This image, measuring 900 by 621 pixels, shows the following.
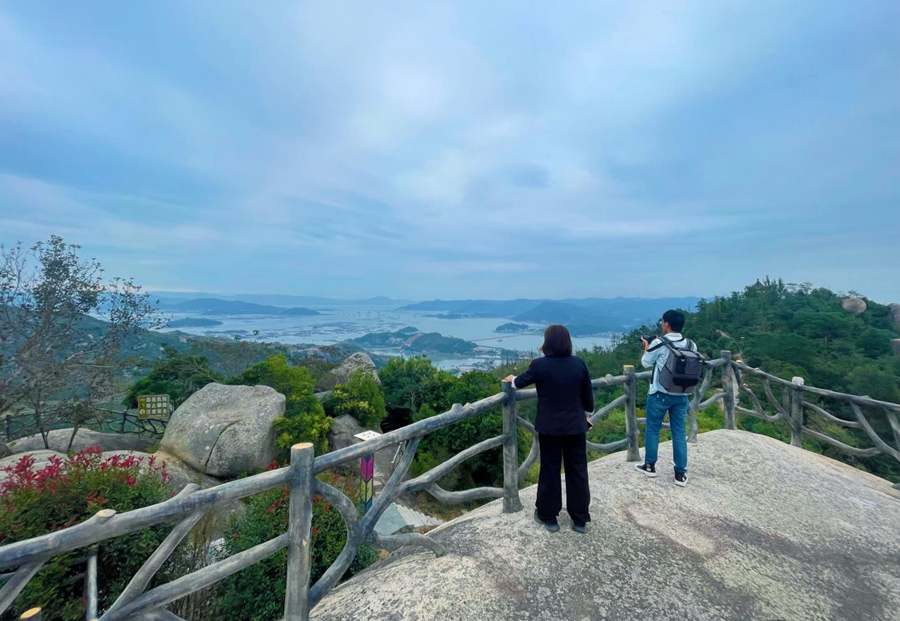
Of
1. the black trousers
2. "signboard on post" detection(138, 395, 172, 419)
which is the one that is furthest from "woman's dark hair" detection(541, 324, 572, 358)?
"signboard on post" detection(138, 395, 172, 419)

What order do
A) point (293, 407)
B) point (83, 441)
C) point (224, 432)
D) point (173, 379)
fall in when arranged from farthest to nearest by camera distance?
point (173, 379) < point (293, 407) < point (83, 441) < point (224, 432)

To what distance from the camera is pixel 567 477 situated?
3.56 m

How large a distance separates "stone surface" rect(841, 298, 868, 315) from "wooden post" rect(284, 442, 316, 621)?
64253 millimetres

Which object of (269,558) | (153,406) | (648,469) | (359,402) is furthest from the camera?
(359,402)

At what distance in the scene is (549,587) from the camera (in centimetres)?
295

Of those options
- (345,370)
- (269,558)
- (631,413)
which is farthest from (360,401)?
(631,413)

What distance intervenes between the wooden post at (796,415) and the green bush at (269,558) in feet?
22.1

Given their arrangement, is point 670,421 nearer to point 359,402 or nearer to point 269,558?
point 269,558

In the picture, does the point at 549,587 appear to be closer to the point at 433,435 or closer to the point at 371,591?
the point at 371,591

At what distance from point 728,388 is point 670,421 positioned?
2.70 m

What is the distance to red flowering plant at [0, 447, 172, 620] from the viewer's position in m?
2.56

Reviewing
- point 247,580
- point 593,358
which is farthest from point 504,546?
point 593,358

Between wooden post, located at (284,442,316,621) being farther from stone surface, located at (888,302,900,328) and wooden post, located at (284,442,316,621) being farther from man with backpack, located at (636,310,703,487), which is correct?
stone surface, located at (888,302,900,328)

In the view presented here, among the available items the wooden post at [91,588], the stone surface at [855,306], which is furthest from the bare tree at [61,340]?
the stone surface at [855,306]
